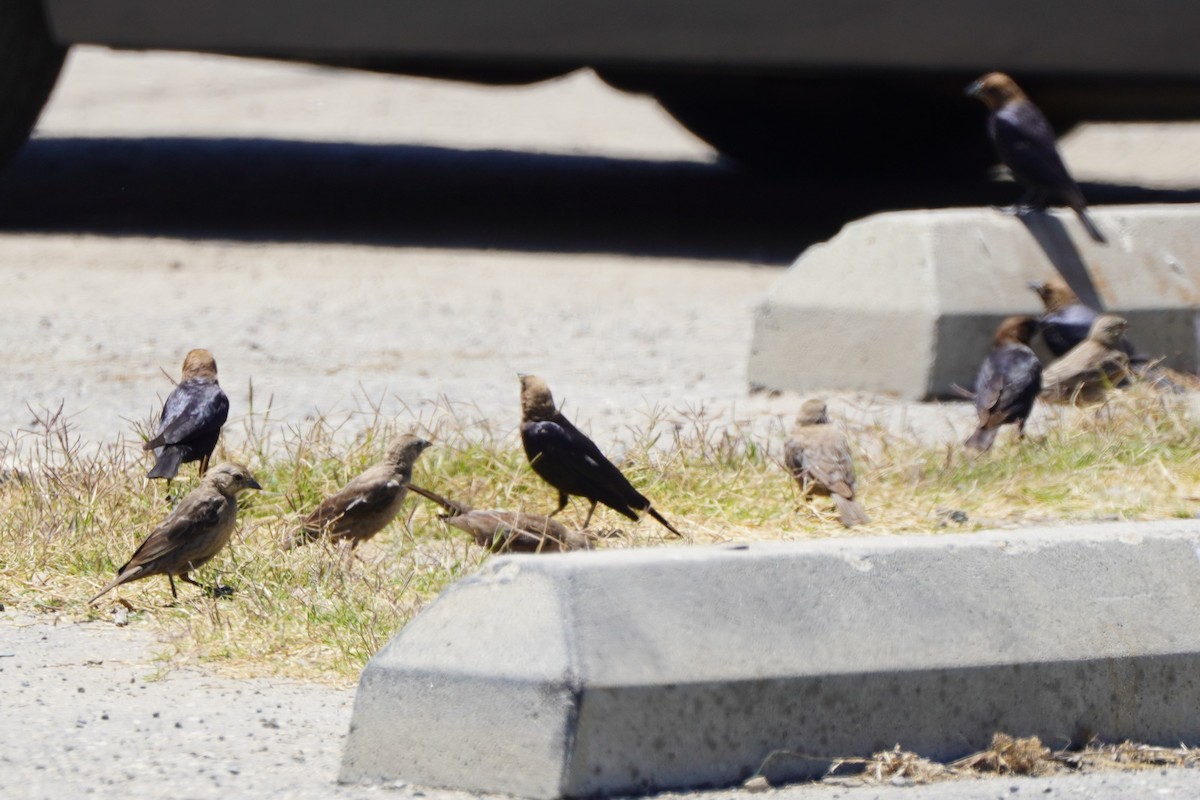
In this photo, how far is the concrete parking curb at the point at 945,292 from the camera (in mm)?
7078

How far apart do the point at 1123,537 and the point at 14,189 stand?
32.3 ft

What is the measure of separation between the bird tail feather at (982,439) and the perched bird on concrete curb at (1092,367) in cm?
94

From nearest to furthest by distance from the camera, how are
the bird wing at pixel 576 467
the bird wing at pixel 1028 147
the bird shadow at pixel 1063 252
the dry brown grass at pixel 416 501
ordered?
the dry brown grass at pixel 416 501 → the bird wing at pixel 576 467 → the bird shadow at pixel 1063 252 → the bird wing at pixel 1028 147

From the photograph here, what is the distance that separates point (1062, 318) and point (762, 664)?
437cm

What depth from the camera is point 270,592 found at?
14.1 ft

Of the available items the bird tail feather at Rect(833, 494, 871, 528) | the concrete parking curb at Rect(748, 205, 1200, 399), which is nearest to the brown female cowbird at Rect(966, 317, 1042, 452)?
the concrete parking curb at Rect(748, 205, 1200, 399)

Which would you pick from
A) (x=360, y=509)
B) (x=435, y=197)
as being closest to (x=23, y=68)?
(x=435, y=197)

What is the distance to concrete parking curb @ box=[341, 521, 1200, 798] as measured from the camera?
3115mm

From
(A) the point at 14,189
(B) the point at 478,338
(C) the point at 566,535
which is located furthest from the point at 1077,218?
(A) the point at 14,189

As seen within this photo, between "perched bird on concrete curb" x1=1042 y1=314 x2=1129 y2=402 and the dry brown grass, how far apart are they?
37 cm

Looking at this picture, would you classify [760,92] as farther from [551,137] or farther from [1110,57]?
[551,137]

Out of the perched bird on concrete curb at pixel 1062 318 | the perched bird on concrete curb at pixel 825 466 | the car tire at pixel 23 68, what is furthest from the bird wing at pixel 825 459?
the car tire at pixel 23 68

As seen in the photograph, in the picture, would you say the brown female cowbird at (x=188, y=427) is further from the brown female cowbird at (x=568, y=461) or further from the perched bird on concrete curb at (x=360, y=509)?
the brown female cowbird at (x=568, y=461)

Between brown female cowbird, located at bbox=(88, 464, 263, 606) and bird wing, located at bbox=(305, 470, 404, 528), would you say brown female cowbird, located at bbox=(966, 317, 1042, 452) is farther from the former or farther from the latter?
brown female cowbird, located at bbox=(88, 464, 263, 606)
